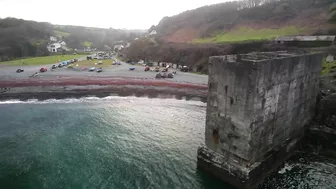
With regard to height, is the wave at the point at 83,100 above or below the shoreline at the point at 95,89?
below

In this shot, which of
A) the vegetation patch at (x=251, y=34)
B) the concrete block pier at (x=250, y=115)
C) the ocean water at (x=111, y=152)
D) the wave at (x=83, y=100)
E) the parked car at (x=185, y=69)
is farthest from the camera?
the vegetation patch at (x=251, y=34)

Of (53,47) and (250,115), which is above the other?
(53,47)

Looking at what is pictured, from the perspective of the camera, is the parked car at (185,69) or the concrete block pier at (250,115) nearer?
the concrete block pier at (250,115)

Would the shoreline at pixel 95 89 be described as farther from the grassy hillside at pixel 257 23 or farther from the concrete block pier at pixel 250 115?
the grassy hillside at pixel 257 23

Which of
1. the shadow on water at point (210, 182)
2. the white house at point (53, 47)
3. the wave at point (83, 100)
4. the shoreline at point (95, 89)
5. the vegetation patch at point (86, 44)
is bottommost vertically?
the shadow on water at point (210, 182)

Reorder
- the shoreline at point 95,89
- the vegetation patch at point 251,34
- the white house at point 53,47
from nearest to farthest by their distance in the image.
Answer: the shoreline at point 95,89 → the vegetation patch at point 251,34 → the white house at point 53,47

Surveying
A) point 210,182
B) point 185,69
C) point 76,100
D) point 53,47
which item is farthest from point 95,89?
point 53,47

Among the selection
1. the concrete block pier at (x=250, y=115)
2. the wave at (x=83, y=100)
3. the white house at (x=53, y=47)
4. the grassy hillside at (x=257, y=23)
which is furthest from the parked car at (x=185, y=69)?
the white house at (x=53, y=47)

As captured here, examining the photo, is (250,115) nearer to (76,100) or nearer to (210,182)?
(210,182)
